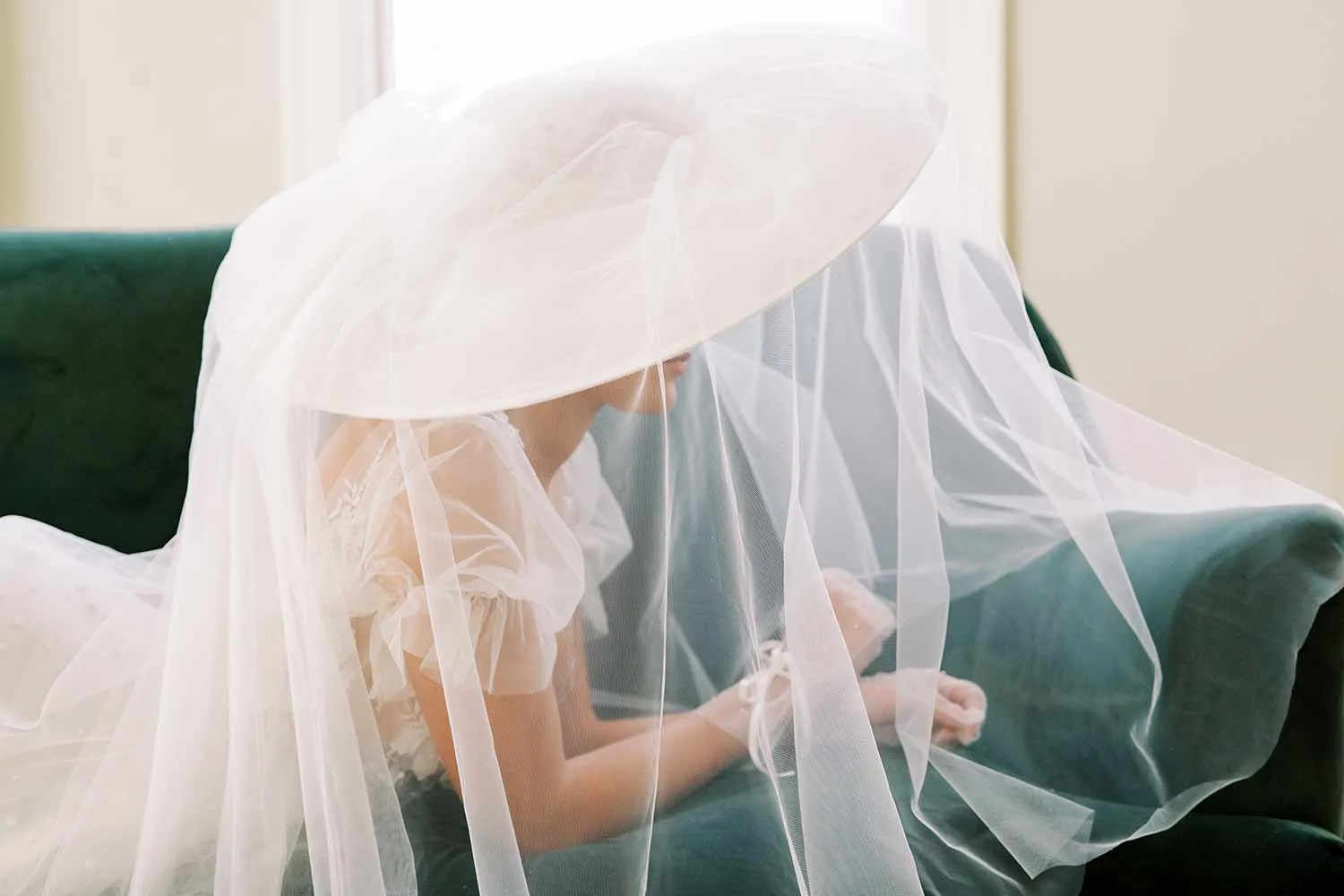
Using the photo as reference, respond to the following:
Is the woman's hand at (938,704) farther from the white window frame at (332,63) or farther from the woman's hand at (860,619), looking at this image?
the white window frame at (332,63)

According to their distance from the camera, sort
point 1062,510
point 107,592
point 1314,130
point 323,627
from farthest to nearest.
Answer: point 1314,130
point 107,592
point 1062,510
point 323,627

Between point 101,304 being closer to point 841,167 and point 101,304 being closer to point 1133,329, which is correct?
point 841,167

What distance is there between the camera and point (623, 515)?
83 cm

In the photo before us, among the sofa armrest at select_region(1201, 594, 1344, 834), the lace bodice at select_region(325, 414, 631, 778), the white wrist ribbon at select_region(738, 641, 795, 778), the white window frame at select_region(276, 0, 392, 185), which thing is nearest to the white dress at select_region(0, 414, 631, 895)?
the lace bodice at select_region(325, 414, 631, 778)

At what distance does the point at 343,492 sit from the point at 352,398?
10 centimetres

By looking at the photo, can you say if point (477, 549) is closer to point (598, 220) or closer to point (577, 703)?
point (577, 703)

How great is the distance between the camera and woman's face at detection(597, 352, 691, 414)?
2.66 feet

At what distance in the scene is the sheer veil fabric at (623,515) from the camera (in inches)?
30.7

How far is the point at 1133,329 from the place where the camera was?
192 cm

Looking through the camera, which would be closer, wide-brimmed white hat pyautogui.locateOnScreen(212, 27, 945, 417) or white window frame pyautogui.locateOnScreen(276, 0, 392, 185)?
wide-brimmed white hat pyautogui.locateOnScreen(212, 27, 945, 417)

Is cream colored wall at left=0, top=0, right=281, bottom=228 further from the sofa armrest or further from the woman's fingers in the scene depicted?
the sofa armrest

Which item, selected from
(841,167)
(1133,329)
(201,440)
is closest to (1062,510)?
(841,167)

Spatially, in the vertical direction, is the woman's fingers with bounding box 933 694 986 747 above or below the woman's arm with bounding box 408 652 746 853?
below

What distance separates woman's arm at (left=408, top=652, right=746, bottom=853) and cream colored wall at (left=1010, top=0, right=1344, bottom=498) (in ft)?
4.48
